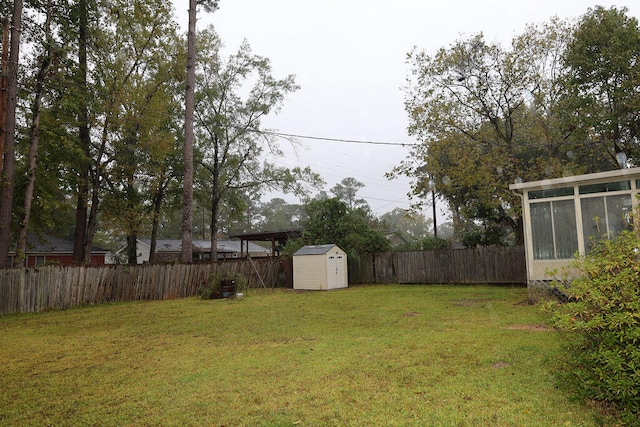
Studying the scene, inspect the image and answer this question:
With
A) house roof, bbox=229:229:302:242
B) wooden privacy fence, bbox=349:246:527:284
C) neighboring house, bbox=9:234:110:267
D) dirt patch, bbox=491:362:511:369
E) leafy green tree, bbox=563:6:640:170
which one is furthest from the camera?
neighboring house, bbox=9:234:110:267

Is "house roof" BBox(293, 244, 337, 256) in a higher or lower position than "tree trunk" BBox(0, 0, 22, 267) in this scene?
lower

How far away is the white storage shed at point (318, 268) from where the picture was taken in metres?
16.5

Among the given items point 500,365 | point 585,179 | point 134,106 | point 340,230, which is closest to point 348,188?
point 340,230

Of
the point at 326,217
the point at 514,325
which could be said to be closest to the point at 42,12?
the point at 326,217

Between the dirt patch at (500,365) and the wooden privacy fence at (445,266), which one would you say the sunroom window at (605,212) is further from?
the wooden privacy fence at (445,266)

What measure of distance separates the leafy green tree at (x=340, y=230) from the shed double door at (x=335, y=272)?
135 cm

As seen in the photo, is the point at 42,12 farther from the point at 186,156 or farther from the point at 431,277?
the point at 431,277

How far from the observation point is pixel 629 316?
3107 mm

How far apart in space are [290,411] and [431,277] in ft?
49.3

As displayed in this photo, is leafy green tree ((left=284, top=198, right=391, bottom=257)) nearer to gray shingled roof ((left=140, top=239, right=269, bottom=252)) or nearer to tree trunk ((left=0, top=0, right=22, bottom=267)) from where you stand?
tree trunk ((left=0, top=0, right=22, bottom=267))

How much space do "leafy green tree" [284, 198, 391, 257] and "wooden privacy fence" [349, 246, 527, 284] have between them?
31.2 inches

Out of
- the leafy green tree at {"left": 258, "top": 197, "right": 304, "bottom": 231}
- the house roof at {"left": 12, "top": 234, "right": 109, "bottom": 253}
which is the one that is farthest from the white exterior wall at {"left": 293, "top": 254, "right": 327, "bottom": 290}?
the leafy green tree at {"left": 258, "top": 197, "right": 304, "bottom": 231}

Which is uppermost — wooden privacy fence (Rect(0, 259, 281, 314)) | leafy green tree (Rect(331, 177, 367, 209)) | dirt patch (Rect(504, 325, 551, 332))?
leafy green tree (Rect(331, 177, 367, 209))

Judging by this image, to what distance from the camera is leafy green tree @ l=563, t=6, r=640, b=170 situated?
1234 centimetres
